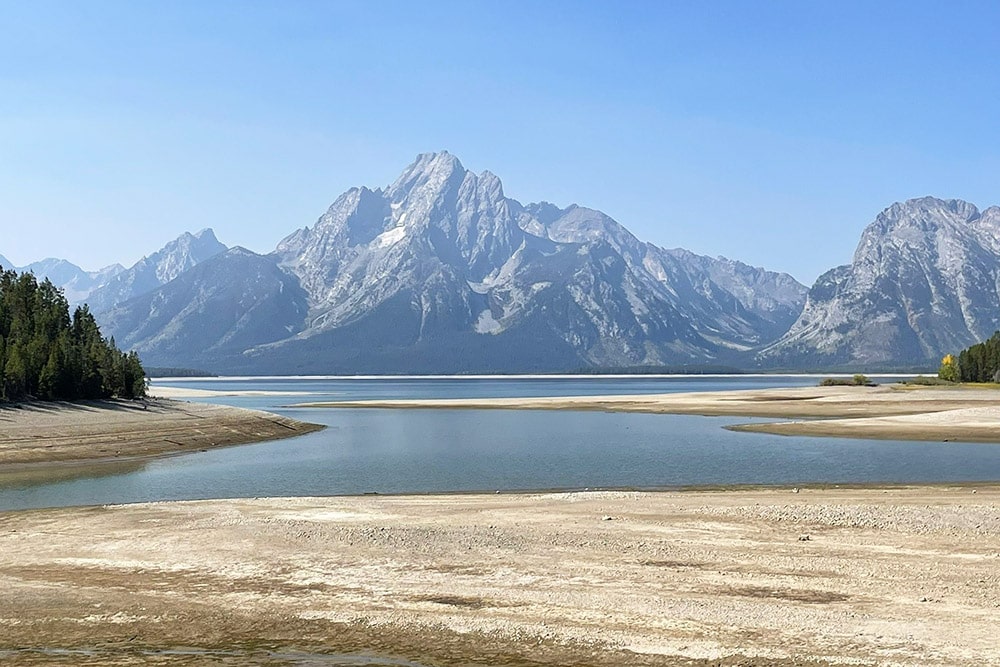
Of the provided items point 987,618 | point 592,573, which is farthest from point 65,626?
point 987,618

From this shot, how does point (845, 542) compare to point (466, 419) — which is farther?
point (466, 419)

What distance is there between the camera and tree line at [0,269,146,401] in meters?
89.2

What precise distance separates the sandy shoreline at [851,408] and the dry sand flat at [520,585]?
5055cm

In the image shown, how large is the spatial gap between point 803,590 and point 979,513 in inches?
601

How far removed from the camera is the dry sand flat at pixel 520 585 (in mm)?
20500

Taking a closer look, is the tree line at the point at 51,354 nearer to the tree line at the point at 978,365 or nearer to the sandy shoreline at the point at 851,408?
the sandy shoreline at the point at 851,408

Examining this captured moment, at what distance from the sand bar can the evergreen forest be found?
152299mm

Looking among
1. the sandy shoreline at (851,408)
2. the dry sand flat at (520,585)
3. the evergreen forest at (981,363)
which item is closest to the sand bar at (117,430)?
the dry sand flat at (520,585)

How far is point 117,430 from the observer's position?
3113 inches

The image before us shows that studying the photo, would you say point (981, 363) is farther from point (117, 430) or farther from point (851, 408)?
point (117, 430)

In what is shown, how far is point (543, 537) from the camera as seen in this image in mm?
32406

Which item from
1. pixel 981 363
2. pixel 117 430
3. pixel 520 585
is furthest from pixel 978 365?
pixel 520 585

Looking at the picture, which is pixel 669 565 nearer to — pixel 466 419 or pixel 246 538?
pixel 246 538

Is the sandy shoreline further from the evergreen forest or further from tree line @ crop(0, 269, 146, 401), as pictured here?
tree line @ crop(0, 269, 146, 401)
